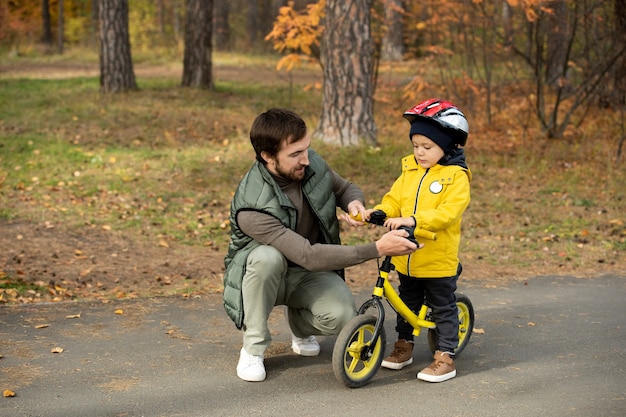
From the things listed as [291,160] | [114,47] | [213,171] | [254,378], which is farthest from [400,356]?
[114,47]

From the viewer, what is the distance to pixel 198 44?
17.0m

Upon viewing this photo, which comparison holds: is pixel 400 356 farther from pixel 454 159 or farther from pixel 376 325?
pixel 454 159

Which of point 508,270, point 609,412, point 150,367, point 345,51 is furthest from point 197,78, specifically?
point 609,412

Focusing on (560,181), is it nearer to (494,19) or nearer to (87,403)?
(494,19)

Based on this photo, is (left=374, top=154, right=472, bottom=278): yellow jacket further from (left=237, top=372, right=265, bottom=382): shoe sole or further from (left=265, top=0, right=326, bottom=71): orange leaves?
(left=265, top=0, right=326, bottom=71): orange leaves

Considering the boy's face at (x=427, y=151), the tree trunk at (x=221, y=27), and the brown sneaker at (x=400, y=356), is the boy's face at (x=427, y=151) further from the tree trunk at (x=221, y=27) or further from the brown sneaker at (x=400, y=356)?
the tree trunk at (x=221, y=27)

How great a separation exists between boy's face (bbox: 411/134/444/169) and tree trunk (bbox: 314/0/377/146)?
708 centimetres

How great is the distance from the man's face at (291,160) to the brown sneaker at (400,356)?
119cm

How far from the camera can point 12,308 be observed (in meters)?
6.42

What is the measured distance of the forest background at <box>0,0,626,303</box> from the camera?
8250 mm

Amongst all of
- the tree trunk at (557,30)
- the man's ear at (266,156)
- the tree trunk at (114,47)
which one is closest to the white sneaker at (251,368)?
the man's ear at (266,156)

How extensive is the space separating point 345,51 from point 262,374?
7.46 metres

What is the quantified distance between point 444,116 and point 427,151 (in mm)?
216

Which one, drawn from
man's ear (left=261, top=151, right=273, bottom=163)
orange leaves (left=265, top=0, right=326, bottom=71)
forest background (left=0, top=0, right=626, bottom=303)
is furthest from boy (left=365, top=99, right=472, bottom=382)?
orange leaves (left=265, top=0, right=326, bottom=71)
